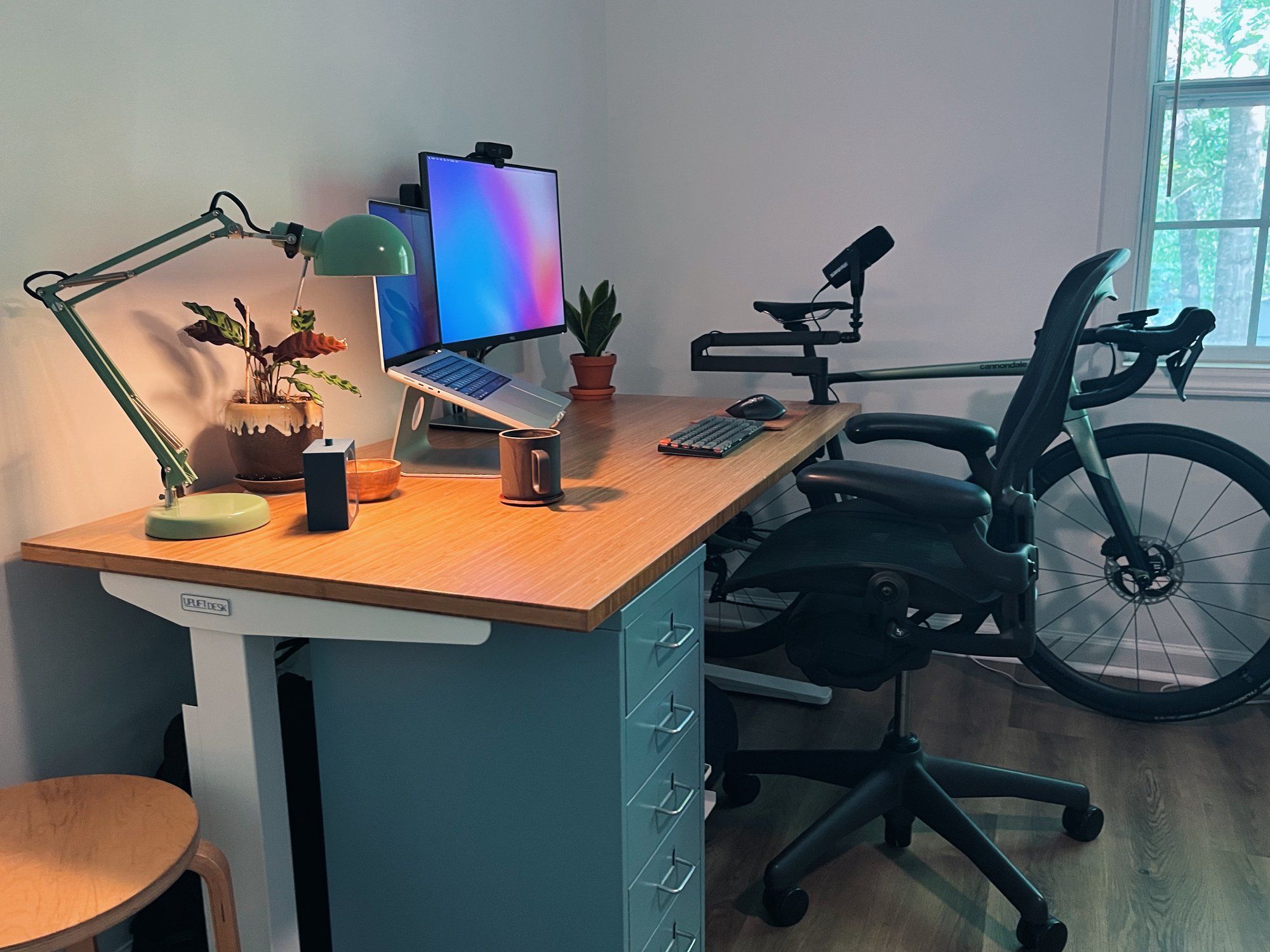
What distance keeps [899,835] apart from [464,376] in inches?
46.8

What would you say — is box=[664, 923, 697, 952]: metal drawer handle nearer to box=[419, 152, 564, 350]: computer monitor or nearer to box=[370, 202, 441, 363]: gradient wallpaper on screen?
box=[370, 202, 441, 363]: gradient wallpaper on screen

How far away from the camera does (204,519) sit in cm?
133

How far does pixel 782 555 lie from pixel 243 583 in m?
0.93

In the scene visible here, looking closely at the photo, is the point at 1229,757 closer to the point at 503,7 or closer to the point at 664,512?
the point at 664,512

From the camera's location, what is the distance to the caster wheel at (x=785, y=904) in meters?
1.73

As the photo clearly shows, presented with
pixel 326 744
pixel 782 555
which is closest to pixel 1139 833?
pixel 782 555

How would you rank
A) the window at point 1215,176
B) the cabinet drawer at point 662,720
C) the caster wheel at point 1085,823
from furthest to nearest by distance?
the window at point 1215,176
the caster wheel at point 1085,823
the cabinet drawer at point 662,720

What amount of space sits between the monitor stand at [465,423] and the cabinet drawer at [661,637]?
837mm

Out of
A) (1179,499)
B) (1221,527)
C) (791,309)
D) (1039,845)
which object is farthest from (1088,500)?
(1039,845)

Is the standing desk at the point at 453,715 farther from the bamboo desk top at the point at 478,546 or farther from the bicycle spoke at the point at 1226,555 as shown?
the bicycle spoke at the point at 1226,555

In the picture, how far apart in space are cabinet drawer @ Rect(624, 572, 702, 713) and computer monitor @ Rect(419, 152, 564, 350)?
776mm

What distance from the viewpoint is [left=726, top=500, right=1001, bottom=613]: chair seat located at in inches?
64.1

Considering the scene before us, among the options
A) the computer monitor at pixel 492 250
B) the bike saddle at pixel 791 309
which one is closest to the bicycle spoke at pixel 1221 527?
the bike saddle at pixel 791 309

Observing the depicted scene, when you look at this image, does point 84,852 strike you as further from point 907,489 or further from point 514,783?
point 907,489
